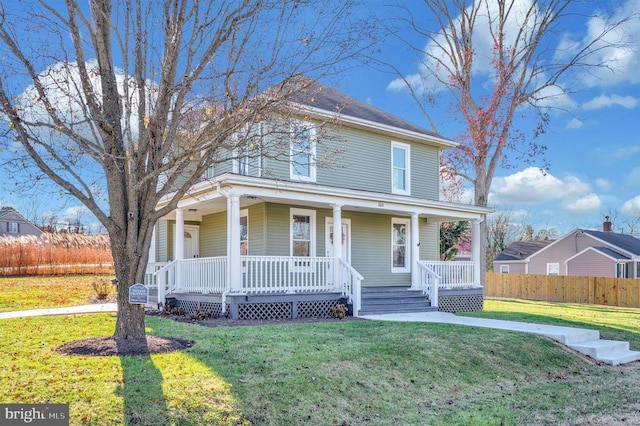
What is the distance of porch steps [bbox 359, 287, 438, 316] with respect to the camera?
46.8 ft

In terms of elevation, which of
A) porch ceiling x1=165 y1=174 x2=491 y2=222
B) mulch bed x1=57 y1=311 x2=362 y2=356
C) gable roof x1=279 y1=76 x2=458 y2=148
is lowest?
mulch bed x1=57 y1=311 x2=362 y2=356

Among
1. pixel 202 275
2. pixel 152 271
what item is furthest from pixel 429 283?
pixel 152 271

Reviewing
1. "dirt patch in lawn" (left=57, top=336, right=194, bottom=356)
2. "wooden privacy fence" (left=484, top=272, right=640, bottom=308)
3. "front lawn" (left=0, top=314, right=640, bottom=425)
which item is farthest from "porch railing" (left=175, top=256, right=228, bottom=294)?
"wooden privacy fence" (left=484, top=272, right=640, bottom=308)

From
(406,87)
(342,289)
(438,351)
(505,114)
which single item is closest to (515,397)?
(438,351)

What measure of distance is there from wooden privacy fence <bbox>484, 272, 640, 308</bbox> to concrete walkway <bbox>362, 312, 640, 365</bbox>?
51.4 ft

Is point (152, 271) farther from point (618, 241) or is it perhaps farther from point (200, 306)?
point (618, 241)

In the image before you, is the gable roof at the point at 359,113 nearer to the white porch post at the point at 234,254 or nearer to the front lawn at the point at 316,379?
the white porch post at the point at 234,254

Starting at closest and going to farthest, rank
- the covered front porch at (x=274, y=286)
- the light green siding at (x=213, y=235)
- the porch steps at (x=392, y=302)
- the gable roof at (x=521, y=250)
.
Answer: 1. the covered front porch at (x=274, y=286)
2. the porch steps at (x=392, y=302)
3. the light green siding at (x=213, y=235)
4. the gable roof at (x=521, y=250)

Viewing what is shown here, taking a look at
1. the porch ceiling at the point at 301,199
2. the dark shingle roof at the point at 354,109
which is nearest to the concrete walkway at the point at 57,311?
the porch ceiling at the point at 301,199

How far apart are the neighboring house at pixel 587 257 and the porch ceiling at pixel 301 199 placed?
19.4 m

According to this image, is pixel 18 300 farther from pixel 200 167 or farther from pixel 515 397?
pixel 515 397

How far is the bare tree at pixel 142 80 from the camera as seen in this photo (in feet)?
25.5

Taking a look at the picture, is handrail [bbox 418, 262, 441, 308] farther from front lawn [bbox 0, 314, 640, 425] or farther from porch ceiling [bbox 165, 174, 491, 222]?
front lawn [bbox 0, 314, 640, 425]

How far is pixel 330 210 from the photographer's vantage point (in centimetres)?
1645
